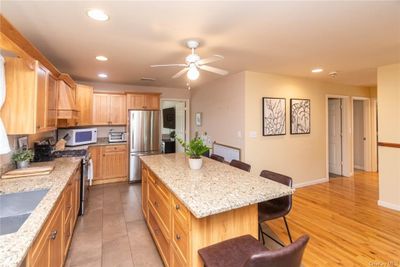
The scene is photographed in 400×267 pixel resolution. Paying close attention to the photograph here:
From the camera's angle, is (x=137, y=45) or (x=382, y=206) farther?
(x=382, y=206)

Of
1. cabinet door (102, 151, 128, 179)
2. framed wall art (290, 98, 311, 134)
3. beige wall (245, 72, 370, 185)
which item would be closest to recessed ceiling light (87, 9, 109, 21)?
beige wall (245, 72, 370, 185)

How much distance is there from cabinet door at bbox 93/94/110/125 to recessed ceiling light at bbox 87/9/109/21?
10.8ft

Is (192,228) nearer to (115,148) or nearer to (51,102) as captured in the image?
(51,102)

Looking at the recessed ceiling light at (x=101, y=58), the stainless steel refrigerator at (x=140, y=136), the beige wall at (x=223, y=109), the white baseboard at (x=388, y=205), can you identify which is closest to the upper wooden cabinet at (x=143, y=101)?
the stainless steel refrigerator at (x=140, y=136)

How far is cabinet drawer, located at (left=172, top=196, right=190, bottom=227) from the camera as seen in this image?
1.50 metres

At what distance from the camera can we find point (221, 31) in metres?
2.12

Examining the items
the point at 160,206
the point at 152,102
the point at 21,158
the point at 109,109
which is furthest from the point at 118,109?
the point at 160,206

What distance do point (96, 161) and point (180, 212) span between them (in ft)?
12.3

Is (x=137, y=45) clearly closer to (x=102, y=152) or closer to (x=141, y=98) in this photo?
(x=141, y=98)

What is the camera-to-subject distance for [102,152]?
15.4ft

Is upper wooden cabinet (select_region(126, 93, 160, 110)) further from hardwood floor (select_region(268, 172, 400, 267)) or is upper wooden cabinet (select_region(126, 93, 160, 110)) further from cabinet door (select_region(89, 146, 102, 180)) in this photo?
hardwood floor (select_region(268, 172, 400, 267))

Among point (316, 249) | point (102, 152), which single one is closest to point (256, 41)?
point (316, 249)

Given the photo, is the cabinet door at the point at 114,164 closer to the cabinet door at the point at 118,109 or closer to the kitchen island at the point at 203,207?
the cabinet door at the point at 118,109

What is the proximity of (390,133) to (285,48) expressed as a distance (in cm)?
240
